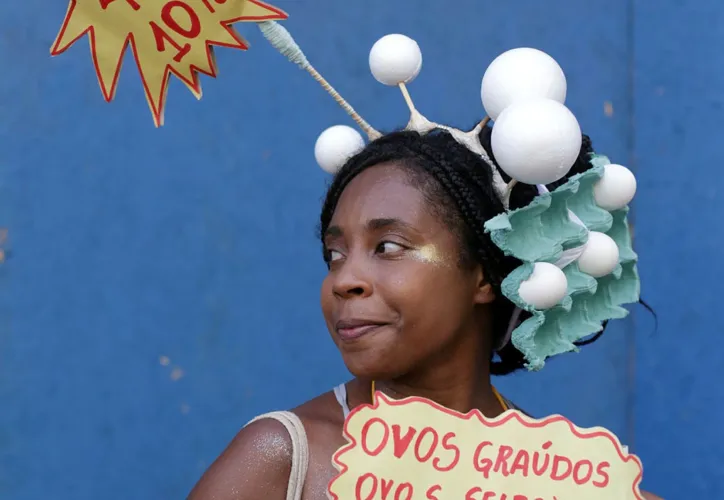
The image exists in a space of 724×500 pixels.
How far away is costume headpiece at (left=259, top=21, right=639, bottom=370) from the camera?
1.38m

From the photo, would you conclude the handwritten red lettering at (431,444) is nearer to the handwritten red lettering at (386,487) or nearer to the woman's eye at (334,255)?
Result: the handwritten red lettering at (386,487)

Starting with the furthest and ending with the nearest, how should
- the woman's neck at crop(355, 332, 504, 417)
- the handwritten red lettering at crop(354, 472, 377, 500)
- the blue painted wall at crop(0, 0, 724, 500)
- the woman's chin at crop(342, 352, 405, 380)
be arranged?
the blue painted wall at crop(0, 0, 724, 500), the woman's neck at crop(355, 332, 504, 417), the woman's chin at crop(342, 352, 405, 380), the handwritten red lettering at crop(354, 472, 377, 500)

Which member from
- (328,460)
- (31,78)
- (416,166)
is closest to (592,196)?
(416,166)

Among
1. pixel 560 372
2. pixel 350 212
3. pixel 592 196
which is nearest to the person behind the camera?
pixel 350 212

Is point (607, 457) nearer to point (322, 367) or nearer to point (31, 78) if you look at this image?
point (322, 367)

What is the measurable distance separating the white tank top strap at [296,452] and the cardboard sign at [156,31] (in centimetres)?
52

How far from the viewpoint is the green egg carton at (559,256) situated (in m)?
1.48

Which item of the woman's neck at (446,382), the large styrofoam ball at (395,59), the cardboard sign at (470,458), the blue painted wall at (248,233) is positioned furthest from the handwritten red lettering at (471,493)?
the blue painted wall at (248,233)

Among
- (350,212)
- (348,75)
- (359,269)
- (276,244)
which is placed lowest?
(359,269)

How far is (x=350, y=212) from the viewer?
1520mm

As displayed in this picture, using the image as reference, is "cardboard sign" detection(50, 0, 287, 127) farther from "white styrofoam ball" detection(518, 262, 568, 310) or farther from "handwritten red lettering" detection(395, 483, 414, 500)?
"handwritten red lettering" detection(395, 483, 414, 500)

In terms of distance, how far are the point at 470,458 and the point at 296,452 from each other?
0.25m

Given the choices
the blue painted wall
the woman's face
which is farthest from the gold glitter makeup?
the blue painted wall

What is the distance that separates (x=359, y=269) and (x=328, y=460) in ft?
0.91
